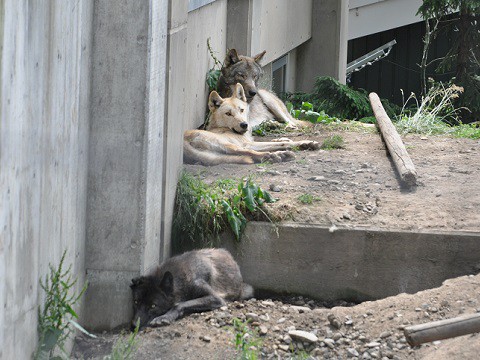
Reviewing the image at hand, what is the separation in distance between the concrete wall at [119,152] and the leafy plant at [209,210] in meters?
1.07

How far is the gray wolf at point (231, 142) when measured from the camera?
9.67 m

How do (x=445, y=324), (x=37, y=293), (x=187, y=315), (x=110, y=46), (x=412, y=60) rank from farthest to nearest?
(x=412, y=60) → (x=187, y=315) → (x=110, y=46) → (x=37, y=293) → (x=445, y=324)

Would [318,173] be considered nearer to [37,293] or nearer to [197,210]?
[197,210]

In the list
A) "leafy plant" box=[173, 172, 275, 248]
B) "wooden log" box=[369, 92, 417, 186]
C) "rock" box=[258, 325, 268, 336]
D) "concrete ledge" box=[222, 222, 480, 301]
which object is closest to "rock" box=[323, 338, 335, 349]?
"rock" box=[258, 325, 268, 336]

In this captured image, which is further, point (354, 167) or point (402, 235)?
point (354, 167)

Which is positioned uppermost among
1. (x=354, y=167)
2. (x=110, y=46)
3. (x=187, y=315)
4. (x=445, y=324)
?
(x=110, y=46)

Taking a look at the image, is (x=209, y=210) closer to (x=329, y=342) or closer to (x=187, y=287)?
(x=187, y=287)

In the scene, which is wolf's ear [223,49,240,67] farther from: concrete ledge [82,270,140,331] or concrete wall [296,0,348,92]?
concrete wall [296,0,348,92]

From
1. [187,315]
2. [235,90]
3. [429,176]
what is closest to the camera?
[187,315]

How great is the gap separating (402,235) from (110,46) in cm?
287

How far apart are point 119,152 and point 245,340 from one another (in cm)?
148

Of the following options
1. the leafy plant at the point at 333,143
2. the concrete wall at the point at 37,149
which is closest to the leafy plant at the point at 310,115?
the leafy plant at the point at 333,143

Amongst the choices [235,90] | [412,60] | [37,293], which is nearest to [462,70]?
[412,60]

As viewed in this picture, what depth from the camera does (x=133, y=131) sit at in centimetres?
631
